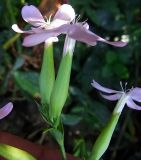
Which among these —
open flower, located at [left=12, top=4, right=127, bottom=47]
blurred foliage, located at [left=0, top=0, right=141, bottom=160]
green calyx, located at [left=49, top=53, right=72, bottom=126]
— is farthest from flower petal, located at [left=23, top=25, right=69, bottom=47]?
blurred foliage, located at [left=0, top=0, right=141, bottom=160]

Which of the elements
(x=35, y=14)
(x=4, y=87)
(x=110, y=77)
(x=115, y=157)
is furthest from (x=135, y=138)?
(x=35, y=14)

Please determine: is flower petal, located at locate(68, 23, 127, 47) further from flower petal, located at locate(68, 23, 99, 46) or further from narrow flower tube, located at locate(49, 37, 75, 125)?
narrow flower tube, located at locate(49, 37, 75, 125)

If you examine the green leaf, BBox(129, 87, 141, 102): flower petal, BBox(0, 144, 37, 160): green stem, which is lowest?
the green leaf

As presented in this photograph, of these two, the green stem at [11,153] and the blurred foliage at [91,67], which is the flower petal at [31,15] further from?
the blurred foliage at [91,67]

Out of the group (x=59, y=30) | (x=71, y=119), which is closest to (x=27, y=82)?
(x=71, y=119)

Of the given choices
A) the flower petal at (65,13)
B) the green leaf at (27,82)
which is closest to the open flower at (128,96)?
the flower petal at (65,13)

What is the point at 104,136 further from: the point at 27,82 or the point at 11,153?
the point at 27,82
